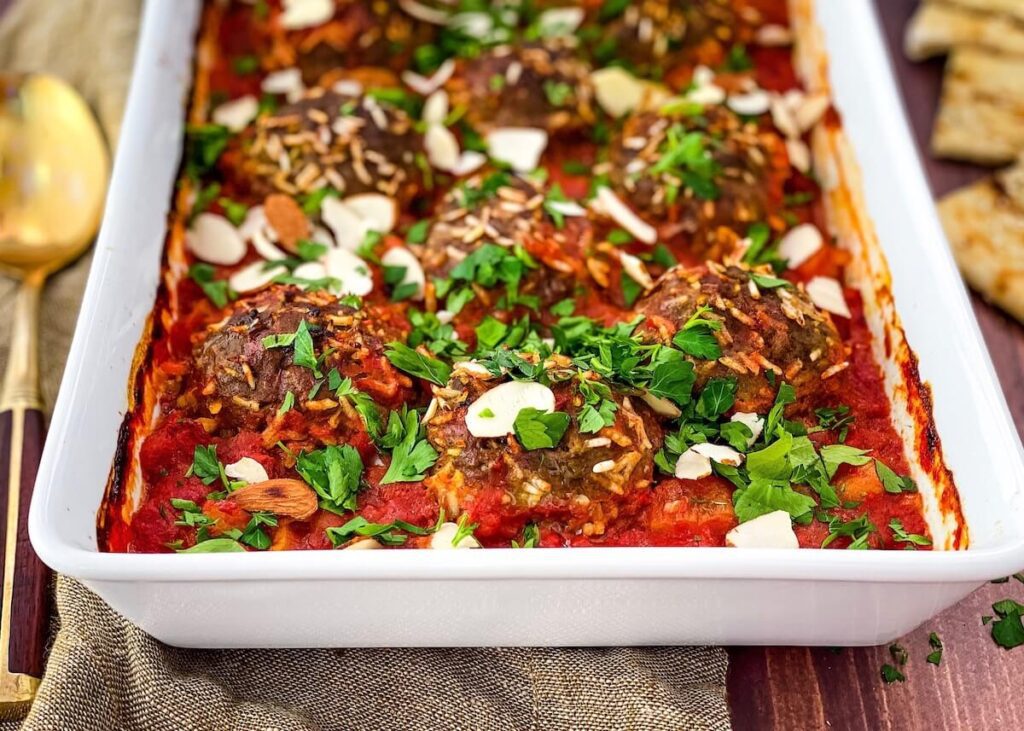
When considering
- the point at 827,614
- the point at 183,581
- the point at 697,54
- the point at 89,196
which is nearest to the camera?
the point at 183,581

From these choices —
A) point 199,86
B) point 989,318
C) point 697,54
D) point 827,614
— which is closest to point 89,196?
point 199,86

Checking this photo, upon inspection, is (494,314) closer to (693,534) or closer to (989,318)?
(693,534)

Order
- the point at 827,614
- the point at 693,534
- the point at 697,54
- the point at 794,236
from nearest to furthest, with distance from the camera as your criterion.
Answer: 1. the point at 827,614
2. the point at 693,534
3. the point at 794,236
4. the point at 697,54

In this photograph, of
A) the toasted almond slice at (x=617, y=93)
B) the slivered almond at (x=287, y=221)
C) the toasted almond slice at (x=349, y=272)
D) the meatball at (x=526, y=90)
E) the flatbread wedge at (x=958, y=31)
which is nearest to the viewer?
the toasted almond slice at (x=349, y=272)

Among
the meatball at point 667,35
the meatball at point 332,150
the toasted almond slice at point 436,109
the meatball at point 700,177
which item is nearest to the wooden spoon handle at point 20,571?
the meatball at point 332,150

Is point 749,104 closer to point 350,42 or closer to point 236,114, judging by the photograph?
point 350,42

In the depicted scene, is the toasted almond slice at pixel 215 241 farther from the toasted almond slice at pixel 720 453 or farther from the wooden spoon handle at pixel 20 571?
the toasted almond slice at pixel 720 453
